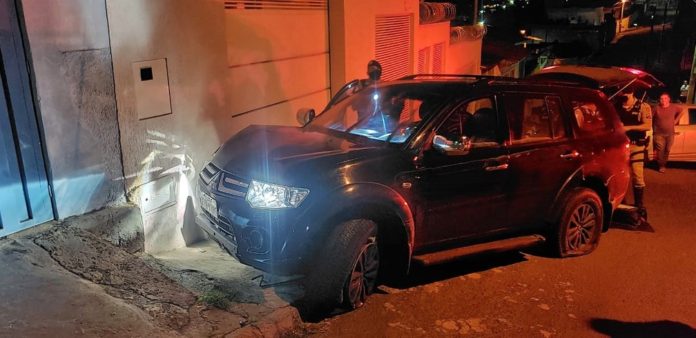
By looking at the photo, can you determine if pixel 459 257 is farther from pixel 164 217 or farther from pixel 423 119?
pixel 164 217

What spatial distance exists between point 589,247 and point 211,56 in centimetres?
468

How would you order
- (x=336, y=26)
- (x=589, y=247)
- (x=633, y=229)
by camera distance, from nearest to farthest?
(x=589, y=247), (x=633, y=229), (x=336, y=26)

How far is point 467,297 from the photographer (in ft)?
16.7

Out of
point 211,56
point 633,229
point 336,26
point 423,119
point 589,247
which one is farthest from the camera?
point 336,26

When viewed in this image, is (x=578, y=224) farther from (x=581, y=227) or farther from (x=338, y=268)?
(x=338, y=268)

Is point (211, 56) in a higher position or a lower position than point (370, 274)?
higher

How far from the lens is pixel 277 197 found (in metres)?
4.19

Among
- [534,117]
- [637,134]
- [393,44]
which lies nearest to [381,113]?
[534,117]

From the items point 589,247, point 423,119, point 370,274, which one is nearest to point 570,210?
point 589,247

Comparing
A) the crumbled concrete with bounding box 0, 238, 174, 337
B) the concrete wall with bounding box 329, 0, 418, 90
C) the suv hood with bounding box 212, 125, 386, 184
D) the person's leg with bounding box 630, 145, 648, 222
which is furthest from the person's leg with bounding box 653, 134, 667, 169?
the crumbled concrete with bounding box 0, 238, 174, 337

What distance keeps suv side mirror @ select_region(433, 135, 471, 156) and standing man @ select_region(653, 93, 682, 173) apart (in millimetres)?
8673

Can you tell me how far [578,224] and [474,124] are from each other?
188 centimetres

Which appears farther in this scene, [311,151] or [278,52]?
[278,52]

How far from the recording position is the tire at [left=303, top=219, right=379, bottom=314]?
4324 millimetres
